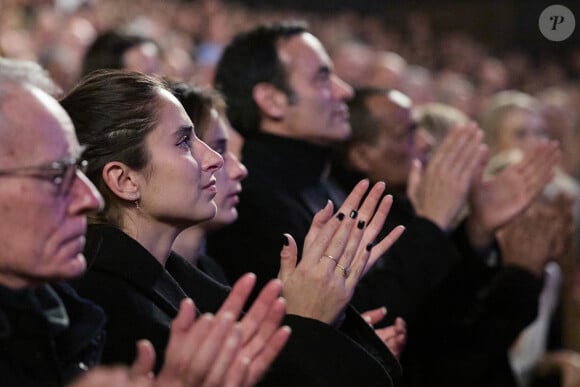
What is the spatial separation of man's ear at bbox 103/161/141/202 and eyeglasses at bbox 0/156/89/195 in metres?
0.39

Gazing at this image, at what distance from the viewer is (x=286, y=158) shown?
288 centimetres

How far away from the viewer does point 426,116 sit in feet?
13.7

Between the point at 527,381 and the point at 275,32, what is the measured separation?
54.8 inches

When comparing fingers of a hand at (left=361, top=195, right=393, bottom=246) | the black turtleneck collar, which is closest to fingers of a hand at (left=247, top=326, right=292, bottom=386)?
fingers of a hand at (left=361, top=195, right=393, bottom=246)

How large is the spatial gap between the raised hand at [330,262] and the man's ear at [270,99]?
1.10 metres

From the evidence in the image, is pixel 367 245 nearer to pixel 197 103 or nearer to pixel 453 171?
pixel 197 103

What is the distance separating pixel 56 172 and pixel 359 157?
2051 millimetres

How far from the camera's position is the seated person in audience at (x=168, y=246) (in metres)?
1.74

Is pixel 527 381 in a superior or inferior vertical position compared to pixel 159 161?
inferior

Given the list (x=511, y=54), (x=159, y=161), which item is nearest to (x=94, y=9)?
(x=511, y=54)

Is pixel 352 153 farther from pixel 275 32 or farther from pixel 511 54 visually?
pixel 511 54

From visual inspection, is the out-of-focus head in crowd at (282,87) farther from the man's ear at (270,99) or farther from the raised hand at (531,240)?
the raised hand at (531,240)

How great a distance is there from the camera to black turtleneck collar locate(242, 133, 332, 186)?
282cm

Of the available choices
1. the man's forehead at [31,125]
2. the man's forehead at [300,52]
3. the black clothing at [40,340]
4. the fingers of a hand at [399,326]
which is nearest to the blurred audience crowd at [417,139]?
the fingers of a hand at [399,326]
